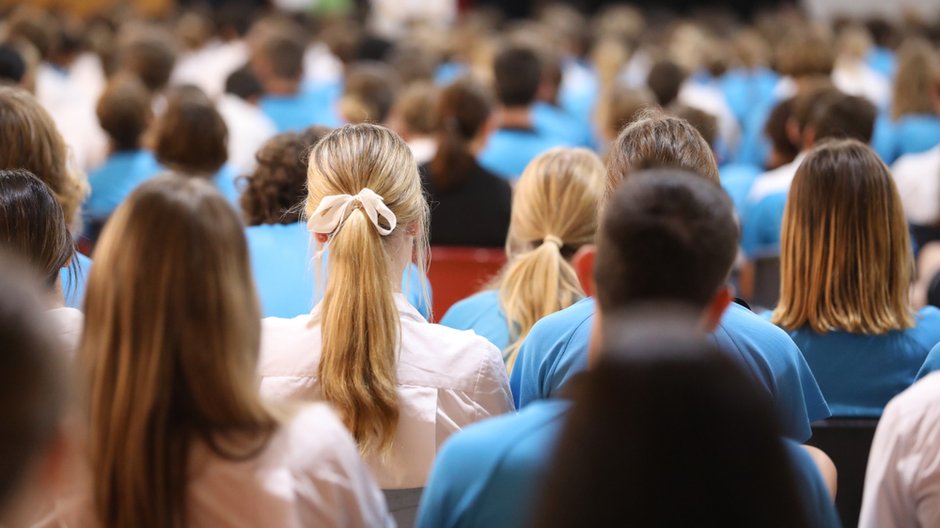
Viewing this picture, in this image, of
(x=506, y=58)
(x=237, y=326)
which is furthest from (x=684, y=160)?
(x=506, y=58)

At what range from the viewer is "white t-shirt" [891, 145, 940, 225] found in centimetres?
441

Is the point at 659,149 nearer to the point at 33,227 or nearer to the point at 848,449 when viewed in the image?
the point at 848,449

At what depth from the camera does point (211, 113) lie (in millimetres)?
3982

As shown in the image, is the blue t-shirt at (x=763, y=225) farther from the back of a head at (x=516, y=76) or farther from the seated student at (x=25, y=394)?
the seated student at (x=25, y=394)

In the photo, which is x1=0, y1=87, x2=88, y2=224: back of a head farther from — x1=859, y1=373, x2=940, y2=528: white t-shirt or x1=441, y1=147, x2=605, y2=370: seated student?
x1=859, y1=373, x2=940, y2=528: white t-shirt

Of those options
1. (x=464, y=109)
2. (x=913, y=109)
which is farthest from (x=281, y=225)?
(x=913, y=109)

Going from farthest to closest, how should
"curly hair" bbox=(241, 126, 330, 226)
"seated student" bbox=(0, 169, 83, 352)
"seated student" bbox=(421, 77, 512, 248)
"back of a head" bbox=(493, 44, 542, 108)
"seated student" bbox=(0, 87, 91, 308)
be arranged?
→ "back of a head" bbox=(493, 44, 542, 108) < "seated student" bbox=(421, 77, 512, 248) < "curly hair" bbox=(241, 126, 330, 226) < "seated student" bbox=(0, 87, 91, 308) < "seated student" bbox=(0, 169, 83, 352)

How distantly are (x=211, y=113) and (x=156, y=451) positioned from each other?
9.15ft

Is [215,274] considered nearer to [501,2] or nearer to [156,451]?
[156,451]

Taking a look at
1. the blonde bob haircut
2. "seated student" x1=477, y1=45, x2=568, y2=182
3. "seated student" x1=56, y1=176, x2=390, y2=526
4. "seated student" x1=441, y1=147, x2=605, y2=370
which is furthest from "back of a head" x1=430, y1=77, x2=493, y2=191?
"seated student" x1=56, y1=176, x2=390, y2=526

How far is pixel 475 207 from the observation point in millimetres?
4074

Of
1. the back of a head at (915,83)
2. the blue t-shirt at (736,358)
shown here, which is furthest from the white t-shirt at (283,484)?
the back of a head at (915,83)

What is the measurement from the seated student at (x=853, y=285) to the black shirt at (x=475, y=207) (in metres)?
1.69

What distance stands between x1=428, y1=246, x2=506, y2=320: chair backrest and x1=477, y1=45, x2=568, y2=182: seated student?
77.1 inches
